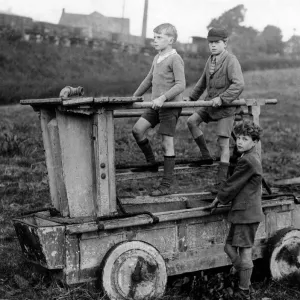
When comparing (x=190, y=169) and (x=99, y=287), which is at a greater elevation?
(x=190, y=169)

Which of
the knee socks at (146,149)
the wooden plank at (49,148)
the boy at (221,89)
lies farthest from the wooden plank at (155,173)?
the wooden plank at (49,148)

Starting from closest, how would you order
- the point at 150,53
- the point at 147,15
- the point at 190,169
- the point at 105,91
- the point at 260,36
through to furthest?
the point at 190,169 → the point at 105,91 → the point at 150,53 → the point at 260,36 → the point at 147,15

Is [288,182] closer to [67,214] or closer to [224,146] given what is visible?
[224,146]

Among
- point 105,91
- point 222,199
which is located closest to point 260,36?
point 105,91

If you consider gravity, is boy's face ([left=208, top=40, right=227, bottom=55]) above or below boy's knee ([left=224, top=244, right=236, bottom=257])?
above

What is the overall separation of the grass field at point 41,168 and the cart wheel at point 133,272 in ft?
0.53

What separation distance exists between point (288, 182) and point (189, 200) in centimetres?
270

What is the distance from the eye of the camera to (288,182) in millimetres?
8195

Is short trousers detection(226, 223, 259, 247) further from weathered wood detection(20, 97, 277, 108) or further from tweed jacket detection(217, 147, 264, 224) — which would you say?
weathered wood detection(20, 97, 277, 108)

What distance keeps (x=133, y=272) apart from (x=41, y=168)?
5.24 meters

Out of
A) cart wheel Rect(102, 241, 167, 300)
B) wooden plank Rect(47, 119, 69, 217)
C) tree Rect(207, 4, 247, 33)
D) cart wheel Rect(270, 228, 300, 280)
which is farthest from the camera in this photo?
tree Rect(207, 4, 247, 33)

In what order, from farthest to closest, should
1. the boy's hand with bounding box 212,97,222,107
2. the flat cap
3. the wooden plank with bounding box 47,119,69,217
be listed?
the flat cap
the boy's hand with bounding box 212,97,222,107
the wooden plank with bounding box 47,119,69,217

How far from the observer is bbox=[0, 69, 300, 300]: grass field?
509 centimetres

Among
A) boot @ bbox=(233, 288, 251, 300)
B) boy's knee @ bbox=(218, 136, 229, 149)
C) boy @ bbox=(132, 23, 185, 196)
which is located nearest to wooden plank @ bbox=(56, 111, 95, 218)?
boy @ bbox=(132, 23, 185, 196)
